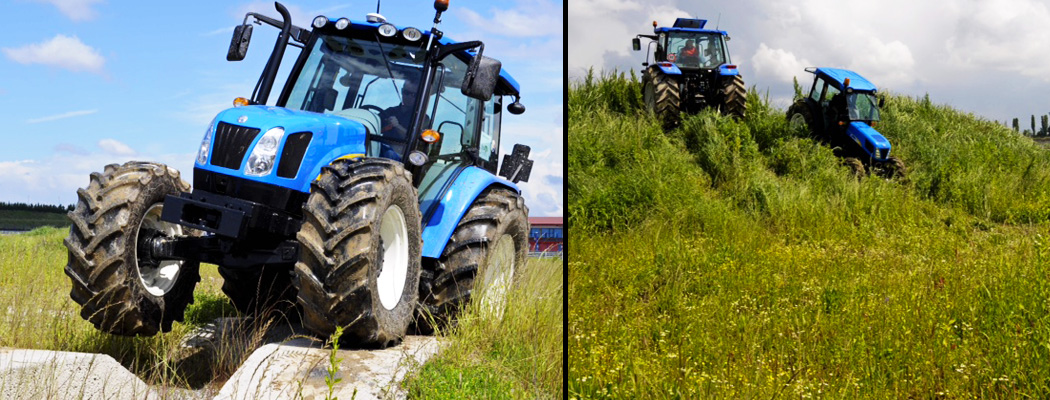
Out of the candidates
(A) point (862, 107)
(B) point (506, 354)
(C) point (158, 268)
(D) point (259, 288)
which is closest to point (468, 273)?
(B) point (506, 354)

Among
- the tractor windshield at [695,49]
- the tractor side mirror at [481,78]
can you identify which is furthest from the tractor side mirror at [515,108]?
the tractor windshield at [695,49]

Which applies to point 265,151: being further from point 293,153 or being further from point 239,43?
point 239,43

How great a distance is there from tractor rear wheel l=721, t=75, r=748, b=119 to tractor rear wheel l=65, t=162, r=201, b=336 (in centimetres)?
980

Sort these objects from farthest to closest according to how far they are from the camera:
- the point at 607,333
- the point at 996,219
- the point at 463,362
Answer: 1. the point at 996,219
2. the point at 607,333
3. the point at 463,362

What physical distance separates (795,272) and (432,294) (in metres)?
2.90

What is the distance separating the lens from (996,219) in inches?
389

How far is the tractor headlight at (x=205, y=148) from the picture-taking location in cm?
400

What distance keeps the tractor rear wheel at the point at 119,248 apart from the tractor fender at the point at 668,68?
905 cm

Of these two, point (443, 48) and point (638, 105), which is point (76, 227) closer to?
point (443, 48)

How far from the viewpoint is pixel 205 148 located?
4020mm

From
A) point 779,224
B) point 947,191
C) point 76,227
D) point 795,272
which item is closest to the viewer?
point 76,227

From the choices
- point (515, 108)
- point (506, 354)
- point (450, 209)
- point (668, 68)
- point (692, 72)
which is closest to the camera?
point (506, 354)

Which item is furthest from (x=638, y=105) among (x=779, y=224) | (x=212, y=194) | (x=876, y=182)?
(x=212, y=194)

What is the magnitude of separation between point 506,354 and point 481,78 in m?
1.35
